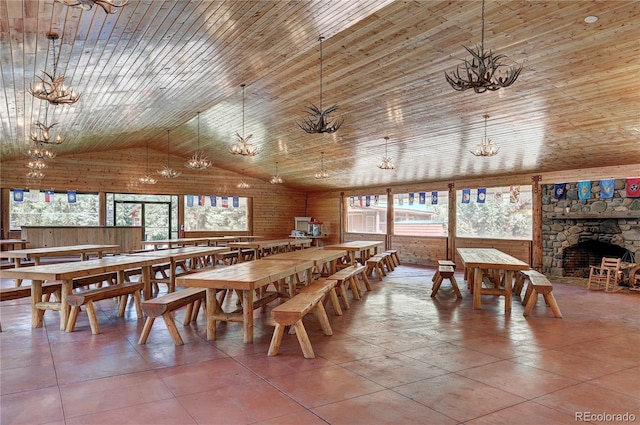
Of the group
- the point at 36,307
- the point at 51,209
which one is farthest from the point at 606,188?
the point at 51,209

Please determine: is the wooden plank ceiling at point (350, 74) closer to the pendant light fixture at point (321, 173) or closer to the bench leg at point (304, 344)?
the pendant light fixture at point (321, 173)

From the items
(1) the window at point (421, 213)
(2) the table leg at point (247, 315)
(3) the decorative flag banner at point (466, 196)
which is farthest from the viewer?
(1) the window at point (421, 213)

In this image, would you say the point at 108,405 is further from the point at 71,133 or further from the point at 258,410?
the point at 71,133

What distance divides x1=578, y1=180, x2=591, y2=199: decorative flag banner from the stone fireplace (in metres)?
0.07

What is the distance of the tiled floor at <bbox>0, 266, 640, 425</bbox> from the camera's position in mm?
2494

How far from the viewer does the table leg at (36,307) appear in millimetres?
4547

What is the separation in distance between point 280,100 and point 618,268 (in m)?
7.10

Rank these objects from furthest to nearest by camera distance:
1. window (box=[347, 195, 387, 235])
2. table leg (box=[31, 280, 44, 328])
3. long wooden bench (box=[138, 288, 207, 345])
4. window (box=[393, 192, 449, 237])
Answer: window (box=[347, 195, 387, 235]) < window (box=[393, 192, 449, 237]) < table leg (box=[31, 280, 44, 328]) < long wooden bench (box=[138, 288, 207, 345])

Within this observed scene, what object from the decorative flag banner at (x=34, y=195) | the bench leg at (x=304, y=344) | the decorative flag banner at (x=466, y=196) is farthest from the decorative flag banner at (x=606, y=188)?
the decorative flag banner at (x=34, y=195)

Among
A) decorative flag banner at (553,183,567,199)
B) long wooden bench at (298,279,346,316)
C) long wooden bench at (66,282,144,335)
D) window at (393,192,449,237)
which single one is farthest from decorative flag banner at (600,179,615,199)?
long wooden bench at (66,282,144,335)

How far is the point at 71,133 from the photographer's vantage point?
916cm

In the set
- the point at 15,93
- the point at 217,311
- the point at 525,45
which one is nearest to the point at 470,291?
the point at 525,45

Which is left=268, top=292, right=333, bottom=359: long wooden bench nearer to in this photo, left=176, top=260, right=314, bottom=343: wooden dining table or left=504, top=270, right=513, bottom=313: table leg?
left=176, top=260, right=314, bottom=343: wooden dining table

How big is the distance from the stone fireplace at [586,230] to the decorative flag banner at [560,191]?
0.07m
